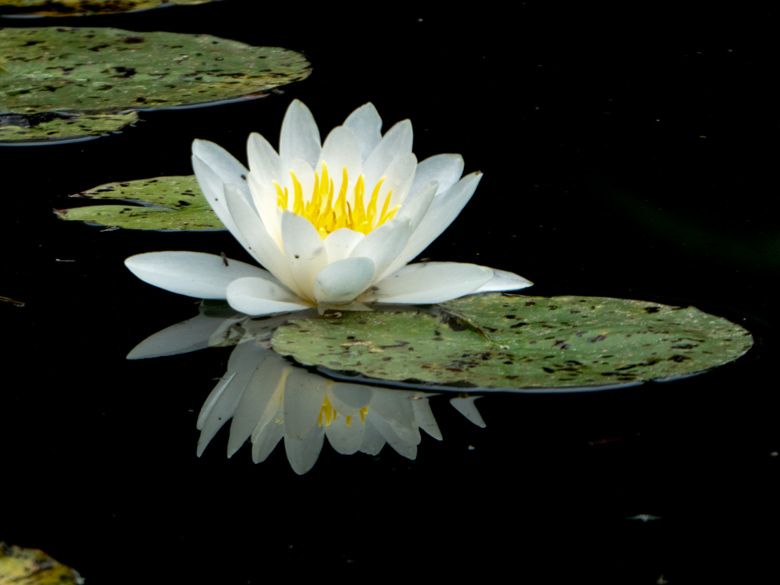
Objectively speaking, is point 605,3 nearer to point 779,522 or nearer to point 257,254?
point 257,254

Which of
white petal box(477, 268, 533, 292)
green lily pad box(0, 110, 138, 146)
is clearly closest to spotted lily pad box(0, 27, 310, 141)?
green lily pad box(0, 110, 138, 146)

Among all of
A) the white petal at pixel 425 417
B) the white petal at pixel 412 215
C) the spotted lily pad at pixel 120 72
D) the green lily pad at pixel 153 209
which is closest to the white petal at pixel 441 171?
the white petal at pixel 412 215

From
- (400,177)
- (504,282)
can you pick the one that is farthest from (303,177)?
(504,282)

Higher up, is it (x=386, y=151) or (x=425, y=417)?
(x=386, y=151)

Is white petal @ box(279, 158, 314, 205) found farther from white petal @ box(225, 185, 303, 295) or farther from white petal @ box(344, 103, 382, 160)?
white petal @ box(344, 103, 382, 160)

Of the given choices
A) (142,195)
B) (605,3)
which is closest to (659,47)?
(605,3)

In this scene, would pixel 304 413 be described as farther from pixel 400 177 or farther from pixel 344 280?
pixel 400 177
